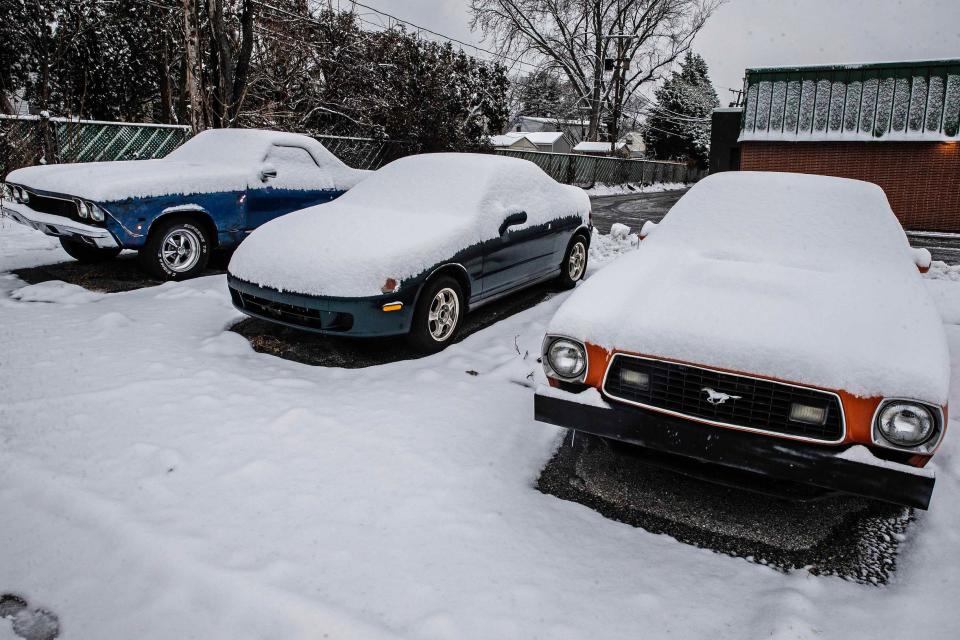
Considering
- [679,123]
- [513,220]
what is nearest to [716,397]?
[513,220]

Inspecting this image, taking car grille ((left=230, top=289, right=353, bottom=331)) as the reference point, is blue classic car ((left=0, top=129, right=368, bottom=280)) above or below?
above

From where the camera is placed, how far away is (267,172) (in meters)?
7.01

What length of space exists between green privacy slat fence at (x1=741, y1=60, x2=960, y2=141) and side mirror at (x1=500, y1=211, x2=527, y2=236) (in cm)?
1235

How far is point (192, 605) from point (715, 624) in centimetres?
188

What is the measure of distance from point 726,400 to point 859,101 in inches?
599

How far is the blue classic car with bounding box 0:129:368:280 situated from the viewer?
19.2 feet

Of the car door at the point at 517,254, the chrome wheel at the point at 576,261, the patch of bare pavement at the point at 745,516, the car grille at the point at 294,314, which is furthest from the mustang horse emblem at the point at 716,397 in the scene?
the chrome wheel at the point at 576,261

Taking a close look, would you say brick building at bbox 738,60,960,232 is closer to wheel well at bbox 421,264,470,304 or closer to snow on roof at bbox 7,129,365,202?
snow on roof at bbox 7,129,365,202

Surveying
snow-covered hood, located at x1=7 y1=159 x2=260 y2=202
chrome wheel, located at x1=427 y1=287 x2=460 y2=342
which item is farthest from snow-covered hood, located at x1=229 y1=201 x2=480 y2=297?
snow-covered hood, located at x1=7 y1=159 x2=260 y2=202

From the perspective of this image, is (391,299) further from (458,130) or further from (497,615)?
(458,130)

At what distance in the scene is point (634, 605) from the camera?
2.24 metres

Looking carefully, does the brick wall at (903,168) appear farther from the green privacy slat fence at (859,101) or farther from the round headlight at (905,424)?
the round headlight at (905,424)

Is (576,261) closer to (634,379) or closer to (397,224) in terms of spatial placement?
(397,224)

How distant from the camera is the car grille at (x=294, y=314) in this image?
167 inches
